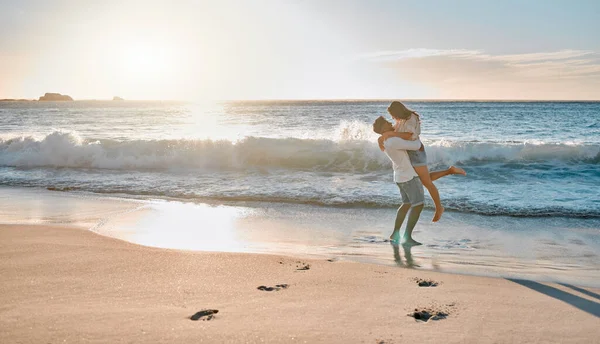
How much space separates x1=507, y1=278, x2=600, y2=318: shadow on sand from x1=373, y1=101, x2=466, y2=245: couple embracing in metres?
1.88

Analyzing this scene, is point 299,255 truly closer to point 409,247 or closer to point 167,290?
point 409,247

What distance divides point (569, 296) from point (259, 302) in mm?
2562

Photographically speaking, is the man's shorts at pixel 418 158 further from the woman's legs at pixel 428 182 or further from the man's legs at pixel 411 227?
the man's legs at pixel 411 227

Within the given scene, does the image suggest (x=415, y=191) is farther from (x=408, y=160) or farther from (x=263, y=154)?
(x=263, y=154)

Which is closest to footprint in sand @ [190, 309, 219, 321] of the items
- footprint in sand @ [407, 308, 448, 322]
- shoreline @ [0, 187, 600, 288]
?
footprint in sand @ [407, 308, 448, 322]

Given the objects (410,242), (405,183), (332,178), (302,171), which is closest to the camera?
(410,242)

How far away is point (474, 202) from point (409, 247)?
361cm

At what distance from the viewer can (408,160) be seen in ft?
21.5

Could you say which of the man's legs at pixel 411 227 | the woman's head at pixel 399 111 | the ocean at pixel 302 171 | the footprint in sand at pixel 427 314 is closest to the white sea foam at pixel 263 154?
the ocean at pixel 302 171

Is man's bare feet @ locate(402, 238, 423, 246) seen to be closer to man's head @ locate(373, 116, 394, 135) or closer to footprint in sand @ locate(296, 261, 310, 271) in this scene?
man's head @ locate(373, 116, 394, 135)

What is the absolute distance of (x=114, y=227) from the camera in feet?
24.2

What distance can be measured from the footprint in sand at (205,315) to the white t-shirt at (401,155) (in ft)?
11.4

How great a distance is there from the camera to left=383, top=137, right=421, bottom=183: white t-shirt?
20.6ft

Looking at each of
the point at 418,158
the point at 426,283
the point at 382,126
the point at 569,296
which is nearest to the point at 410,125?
the point at 382,126
